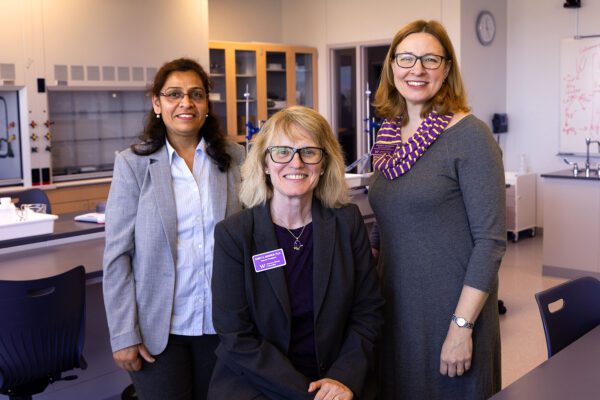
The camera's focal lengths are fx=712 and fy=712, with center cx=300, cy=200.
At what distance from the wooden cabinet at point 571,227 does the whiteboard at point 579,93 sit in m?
1.42

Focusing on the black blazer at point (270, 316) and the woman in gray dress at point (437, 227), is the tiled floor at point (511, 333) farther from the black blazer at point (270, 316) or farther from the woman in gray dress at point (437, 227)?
the woman in gray dress at point (437, 227)

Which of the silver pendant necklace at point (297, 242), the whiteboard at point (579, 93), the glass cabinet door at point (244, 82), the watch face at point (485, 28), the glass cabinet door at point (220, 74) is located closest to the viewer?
the silver pendant necklace at point (297, 242)

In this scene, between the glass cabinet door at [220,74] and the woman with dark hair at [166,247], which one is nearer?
the woman with dark hair at [166,247]

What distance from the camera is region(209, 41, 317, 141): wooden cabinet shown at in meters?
7.34

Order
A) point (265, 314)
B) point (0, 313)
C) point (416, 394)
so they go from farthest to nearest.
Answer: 1. point (0, 313)
2. point (416, 394)
3. point (265, 314)

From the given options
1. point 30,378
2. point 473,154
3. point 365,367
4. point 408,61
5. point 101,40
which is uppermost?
point 101,40

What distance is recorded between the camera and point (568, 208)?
570cm

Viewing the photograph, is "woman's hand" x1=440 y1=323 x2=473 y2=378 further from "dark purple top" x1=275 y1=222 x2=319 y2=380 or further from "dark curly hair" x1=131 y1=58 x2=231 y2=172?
"dark curly hair" x1=131 y1=58 x2=231 y2=172

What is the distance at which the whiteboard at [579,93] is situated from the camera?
678 cm

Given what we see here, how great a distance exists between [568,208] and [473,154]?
4.10 metres

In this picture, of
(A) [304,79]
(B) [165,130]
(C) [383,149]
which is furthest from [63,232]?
(A) [304,79]

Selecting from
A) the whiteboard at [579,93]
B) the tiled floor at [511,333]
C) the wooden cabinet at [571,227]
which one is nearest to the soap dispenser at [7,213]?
the tiled floor at [511,333]

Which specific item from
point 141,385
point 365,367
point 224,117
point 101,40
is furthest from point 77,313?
point 224,117

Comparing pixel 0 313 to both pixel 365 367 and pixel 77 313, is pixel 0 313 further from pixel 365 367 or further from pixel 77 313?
pixel 365 367
